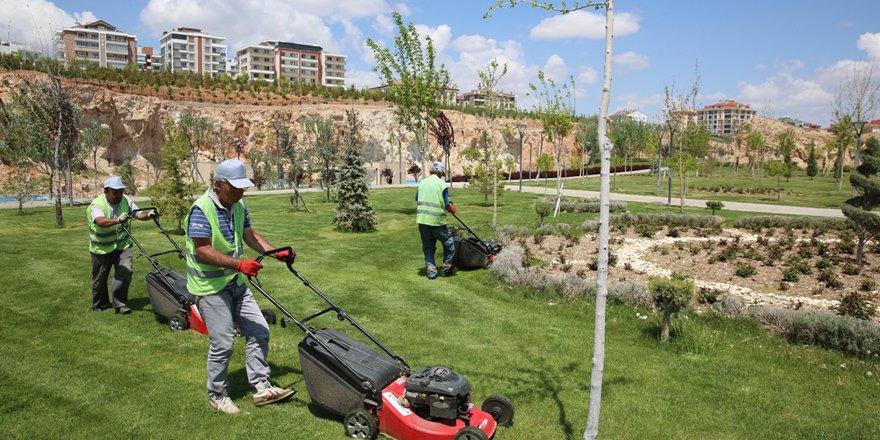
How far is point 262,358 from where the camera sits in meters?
4.86

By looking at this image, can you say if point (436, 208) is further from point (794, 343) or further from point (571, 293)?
point (794, 343)

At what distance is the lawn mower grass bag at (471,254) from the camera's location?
10320 millimetres

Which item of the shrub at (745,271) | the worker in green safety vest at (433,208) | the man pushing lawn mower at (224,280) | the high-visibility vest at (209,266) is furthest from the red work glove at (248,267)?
the shrub at (745,271)

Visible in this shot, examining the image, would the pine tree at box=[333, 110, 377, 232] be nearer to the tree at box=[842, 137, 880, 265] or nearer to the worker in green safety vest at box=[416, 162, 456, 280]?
the worker in green safety vest at box=[416, 162, 456, 280]

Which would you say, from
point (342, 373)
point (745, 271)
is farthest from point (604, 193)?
point (745, 271)

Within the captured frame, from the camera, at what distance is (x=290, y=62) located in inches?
4776

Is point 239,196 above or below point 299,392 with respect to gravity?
above

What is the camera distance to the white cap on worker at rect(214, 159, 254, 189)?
446cm

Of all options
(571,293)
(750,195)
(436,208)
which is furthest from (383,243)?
(750,195)

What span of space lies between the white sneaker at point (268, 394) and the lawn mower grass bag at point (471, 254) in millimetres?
5670

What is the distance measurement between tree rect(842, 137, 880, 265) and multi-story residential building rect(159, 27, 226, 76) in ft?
432

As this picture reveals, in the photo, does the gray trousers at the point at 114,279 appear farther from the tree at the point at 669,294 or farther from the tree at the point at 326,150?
the tree at the point at 326,150

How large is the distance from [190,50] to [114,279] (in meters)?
139

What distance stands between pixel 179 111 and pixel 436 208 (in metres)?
53.0
